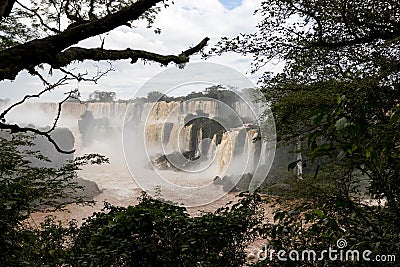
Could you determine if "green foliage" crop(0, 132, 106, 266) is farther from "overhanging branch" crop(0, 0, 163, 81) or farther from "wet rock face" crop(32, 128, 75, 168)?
"wet rock face" crop(32, 128, 75, 168)

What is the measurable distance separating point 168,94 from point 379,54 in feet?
4.19

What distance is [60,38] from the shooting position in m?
1.67

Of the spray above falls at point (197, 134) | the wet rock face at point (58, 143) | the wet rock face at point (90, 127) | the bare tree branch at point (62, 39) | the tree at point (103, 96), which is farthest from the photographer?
the wet rock face at point (58, 143)

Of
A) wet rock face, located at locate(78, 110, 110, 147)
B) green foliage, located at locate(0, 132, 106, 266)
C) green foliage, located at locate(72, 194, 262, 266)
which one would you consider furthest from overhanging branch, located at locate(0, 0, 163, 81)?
wet rock face, located at locate(78, 110, 110, 147)

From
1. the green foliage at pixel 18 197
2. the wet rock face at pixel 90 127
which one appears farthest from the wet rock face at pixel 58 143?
the green foliage at pixel 18 197

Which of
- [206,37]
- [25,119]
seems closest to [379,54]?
[206,37]

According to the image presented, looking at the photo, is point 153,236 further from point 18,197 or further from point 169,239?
point 18,197

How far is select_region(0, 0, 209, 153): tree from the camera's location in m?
1.64

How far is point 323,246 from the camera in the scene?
1537mm

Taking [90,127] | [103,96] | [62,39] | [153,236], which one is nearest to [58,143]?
[90,127]

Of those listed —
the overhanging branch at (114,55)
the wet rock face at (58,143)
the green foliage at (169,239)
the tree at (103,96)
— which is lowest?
the green foliage at (169,239)

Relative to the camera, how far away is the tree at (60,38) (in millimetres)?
1638

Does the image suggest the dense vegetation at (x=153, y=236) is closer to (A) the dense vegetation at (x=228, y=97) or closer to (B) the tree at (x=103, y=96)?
(A) the dense vegetation at (x=228, y=97)

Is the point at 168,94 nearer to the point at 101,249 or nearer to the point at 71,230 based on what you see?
the point at 101,249
